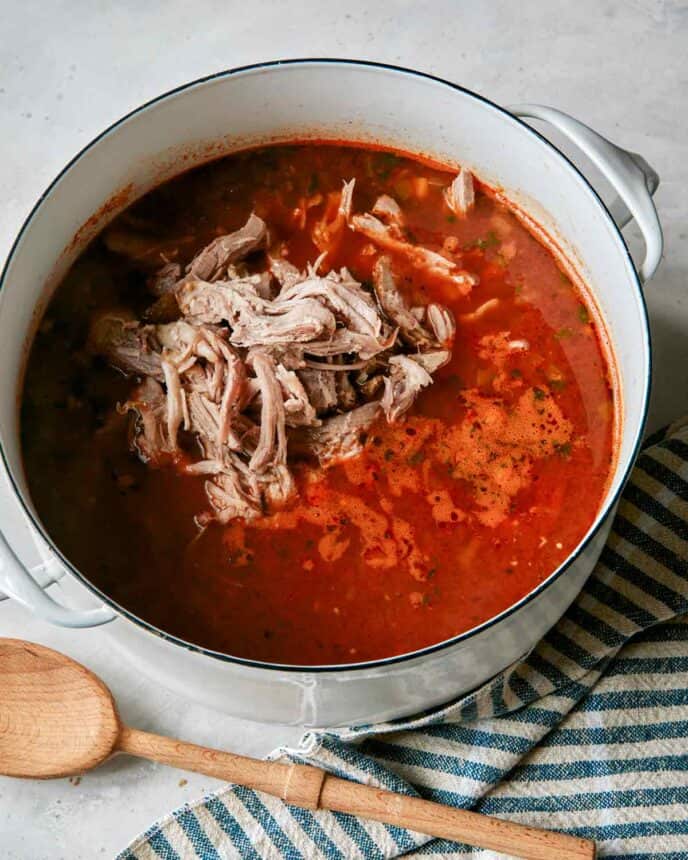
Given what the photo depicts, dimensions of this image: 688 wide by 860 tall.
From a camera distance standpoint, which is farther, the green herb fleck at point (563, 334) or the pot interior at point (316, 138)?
the green herb fleck at point (563, 334)

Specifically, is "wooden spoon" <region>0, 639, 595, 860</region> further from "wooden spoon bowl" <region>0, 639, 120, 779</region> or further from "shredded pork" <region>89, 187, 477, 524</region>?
"shredded pork" <region>89, 187, 477, 524</region>

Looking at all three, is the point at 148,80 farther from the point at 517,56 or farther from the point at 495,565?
the point at 495,565

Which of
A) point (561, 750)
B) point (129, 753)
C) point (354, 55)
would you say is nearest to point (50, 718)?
point (129, 753)

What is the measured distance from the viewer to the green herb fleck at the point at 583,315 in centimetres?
225

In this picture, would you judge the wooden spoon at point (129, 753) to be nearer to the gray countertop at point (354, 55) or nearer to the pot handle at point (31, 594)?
the pot handle at point (31, 594)

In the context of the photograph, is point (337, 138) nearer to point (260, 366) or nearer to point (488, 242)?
Result: point (488, 242)

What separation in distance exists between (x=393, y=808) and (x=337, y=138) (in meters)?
1.18

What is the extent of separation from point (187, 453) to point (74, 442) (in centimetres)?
18

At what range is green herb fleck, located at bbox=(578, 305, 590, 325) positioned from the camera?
2.25 metres

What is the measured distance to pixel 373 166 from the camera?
2.38m

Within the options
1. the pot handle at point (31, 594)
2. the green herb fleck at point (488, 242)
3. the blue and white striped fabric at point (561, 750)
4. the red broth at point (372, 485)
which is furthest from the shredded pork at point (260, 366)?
the blue and white striped fabric at point (561, 750)

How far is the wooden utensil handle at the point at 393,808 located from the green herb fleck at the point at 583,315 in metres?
0.84

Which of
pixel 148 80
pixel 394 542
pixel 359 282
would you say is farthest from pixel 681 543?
pixel 148 80

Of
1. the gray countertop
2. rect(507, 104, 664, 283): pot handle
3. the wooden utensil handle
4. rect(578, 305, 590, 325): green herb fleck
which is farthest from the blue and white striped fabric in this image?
the gray countertop
